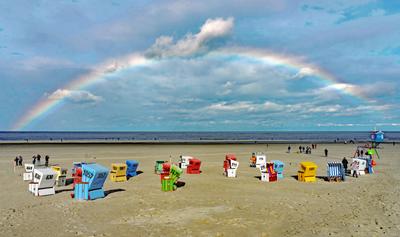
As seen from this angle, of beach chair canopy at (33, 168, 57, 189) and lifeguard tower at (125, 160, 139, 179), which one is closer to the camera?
beach chair canopy at (33, 168, 57, 189)

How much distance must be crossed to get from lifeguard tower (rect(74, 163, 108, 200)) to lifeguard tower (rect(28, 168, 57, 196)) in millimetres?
2627

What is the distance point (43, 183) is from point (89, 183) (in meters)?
3.75

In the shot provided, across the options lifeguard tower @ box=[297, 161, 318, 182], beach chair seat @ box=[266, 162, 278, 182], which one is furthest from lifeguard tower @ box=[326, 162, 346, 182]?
beach chair seat @ box=[266, 162, 278, 182]

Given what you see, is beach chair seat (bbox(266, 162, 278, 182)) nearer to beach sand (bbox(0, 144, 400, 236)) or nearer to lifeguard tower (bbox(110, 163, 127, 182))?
beach sand (bbox(0, 144, 400, 236))

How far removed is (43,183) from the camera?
20.5 meters

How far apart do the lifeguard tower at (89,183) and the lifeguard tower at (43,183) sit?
2627mm

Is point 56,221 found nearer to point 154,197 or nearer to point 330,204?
point 154,197

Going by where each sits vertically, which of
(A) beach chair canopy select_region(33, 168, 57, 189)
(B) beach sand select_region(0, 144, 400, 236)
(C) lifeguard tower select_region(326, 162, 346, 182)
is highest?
(A) beach chair canopy select_region(33, 168, 57, 189)

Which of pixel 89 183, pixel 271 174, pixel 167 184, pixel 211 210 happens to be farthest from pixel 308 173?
pixel 89 183

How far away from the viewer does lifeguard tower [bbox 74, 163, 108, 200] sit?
19.0 m

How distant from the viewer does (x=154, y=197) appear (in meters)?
19.8

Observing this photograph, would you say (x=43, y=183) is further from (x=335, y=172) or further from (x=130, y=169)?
(x=335, y=172)

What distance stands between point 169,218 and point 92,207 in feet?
16.1

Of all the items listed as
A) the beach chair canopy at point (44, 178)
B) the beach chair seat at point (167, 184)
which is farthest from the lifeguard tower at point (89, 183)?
the beach chair seat at point (167, 184)
